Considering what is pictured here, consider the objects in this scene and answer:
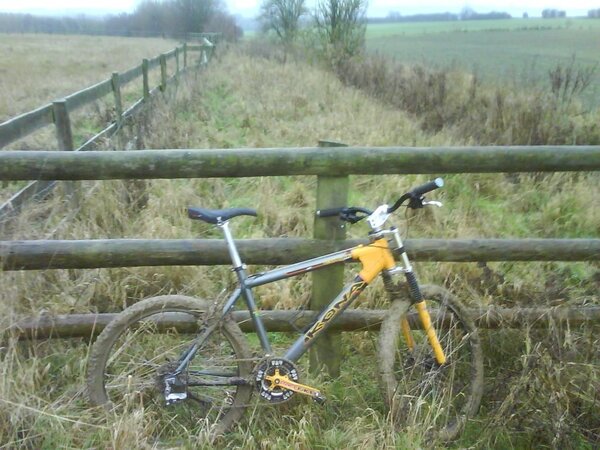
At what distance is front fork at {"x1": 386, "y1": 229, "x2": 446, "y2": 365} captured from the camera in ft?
8.77

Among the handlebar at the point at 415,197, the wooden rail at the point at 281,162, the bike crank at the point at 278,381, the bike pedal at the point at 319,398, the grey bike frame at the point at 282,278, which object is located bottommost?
the bike pedal at the point at 319,398

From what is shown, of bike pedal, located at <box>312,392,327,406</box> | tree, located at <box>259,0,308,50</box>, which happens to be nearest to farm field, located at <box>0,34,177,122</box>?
tree, located at <box>259,0,308,50</box>

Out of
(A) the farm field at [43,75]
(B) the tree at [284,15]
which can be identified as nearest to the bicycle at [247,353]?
(A) the farm field at [43,75]

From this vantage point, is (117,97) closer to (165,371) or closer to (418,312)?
(165,371)

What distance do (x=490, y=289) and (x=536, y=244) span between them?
28.5 inches

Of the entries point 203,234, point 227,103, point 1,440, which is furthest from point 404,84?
point 1,440

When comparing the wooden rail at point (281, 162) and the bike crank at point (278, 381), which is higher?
the wooden rail at point (281, 162)

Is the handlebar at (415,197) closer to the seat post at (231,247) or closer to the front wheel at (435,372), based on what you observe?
the front wheel at (435,372)

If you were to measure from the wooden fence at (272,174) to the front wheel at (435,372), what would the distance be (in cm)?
23

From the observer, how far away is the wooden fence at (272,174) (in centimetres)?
257

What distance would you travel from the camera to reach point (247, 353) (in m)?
2.64

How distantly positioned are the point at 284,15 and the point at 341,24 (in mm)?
11785

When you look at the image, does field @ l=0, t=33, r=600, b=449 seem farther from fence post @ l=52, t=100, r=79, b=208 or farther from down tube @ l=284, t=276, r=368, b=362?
fence post @ l=52, t=100, r=79, b=208

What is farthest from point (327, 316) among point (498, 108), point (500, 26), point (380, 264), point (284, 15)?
point (500, 26)
